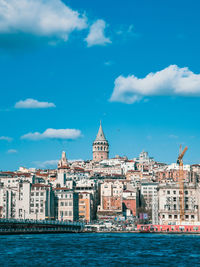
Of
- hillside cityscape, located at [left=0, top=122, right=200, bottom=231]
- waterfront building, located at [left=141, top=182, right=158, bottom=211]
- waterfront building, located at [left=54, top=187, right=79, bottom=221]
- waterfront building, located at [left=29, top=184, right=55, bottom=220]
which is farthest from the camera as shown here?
waterfront building, located at [left=141, top=182, right=158, bottom=211]

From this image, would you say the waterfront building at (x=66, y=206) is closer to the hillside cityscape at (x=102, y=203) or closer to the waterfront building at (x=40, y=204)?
the hillside cityscape at (x=102, y=203)

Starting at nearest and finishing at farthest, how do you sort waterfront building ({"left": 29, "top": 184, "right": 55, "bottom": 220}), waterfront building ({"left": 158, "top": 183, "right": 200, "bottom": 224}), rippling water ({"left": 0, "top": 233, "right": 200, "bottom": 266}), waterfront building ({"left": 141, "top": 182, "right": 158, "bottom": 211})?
rippling water ({"left": 0, "top": 233, "right": 200, "bottom": 266}), waterfront building ({"left": 158, "top": 183, "right": 200, "bottom": 224}), waterfront building ({"left": 29, "top": 184, "right": 55, "bottom": 220}), waterfront building ({"left": 141, "top": 182, "right": 158, "bottom": 211})

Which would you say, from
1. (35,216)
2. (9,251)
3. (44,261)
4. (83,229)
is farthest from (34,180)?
(44,261)

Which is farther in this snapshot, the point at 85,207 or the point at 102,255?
the point at 85,207

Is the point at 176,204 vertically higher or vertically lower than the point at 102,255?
higher

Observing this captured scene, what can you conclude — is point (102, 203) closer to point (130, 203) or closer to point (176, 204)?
point (130, 203)

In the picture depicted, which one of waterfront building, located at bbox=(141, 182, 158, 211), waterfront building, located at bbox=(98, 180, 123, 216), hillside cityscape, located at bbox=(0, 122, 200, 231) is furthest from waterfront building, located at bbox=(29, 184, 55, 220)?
waterfront building, located at bbox=(141, 182, 158, 211)

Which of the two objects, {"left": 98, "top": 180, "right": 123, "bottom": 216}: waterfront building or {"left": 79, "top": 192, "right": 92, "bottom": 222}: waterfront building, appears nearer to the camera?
{"left": 79, "top": 192, "right": 92, "bottom": 222}: waterfront building

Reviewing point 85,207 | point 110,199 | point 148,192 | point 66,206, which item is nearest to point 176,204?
point 66,206

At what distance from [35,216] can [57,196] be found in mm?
9319

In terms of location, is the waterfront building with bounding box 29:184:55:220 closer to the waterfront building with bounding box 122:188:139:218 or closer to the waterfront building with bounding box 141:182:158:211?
the waterfront building with bounding box 122:188:139:218

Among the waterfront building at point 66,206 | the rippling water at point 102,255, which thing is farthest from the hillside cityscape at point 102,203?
the rippling water at point 102,255

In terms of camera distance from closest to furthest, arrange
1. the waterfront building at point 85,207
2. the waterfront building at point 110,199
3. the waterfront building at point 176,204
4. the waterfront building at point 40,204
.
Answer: the waterfront building at point 176,204, the waterfront building at point 40,204, the waterfront building at point 85,207, the waterfront building at point 110,199

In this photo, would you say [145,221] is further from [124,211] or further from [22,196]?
[22,196]
